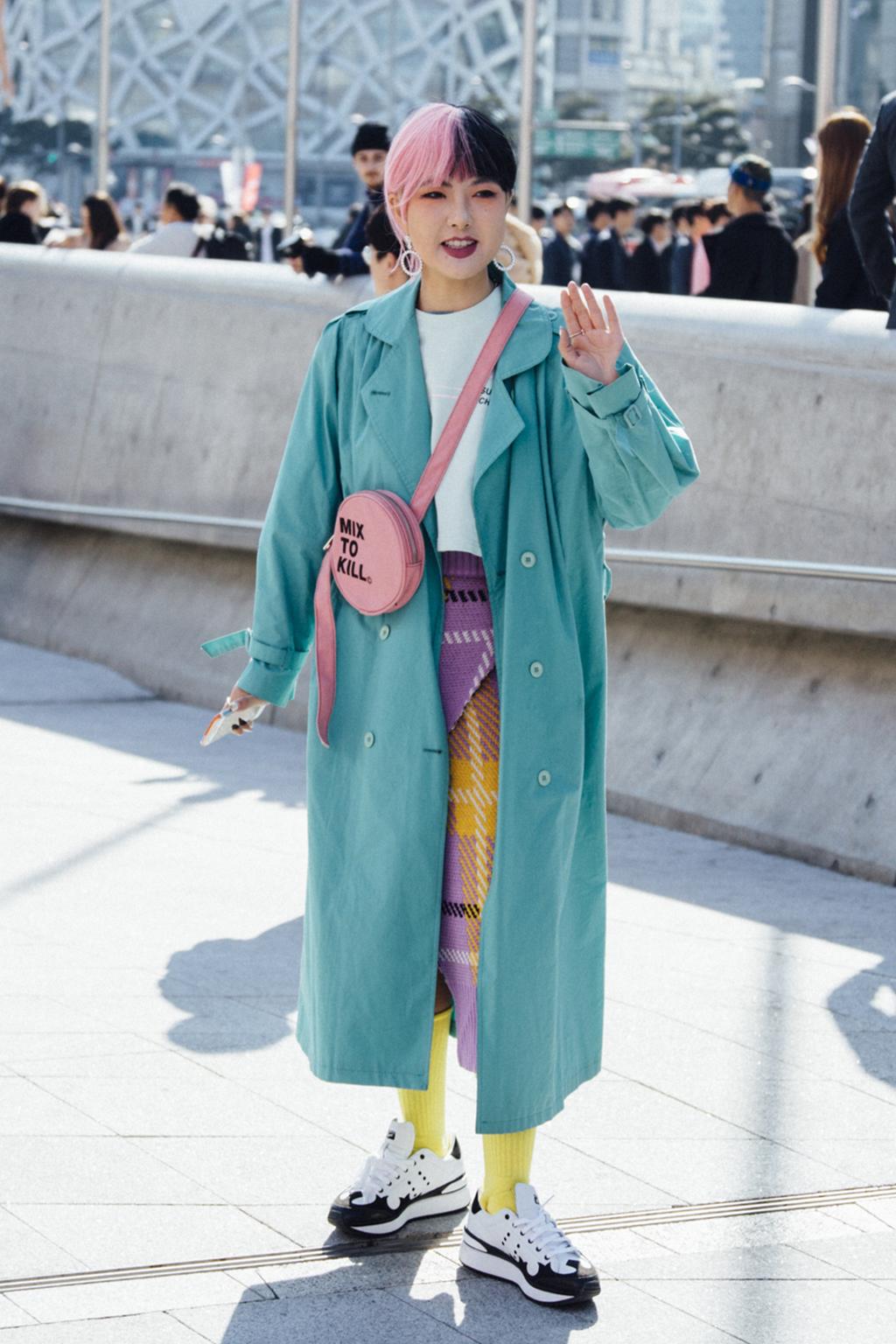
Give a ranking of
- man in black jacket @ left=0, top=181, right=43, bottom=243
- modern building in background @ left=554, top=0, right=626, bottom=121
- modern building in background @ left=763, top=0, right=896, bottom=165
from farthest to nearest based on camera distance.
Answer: man in black jacket @ left=0, top=181, right=43, bottom=243
modern building in background @ left=554, top=0, right=626, bottom=121
modern building in background @ left=763, top=0, right=896, bottom=165

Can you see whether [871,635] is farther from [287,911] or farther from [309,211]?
[309,211]

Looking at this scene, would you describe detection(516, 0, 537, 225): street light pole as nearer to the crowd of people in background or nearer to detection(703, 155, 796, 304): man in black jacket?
the crowd of people in background

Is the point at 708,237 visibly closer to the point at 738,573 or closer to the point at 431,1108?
the point at 738,573

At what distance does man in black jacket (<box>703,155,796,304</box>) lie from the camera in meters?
9.16

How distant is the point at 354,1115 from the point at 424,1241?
585 millimetres

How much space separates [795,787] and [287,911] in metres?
1.66

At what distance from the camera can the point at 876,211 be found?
6609mm

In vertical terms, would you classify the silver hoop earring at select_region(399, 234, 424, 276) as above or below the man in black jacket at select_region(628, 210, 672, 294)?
above

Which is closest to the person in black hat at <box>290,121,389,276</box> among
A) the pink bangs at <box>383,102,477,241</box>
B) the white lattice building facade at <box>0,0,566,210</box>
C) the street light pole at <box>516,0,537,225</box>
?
the street light pole at <box>516,0,537,225</box>

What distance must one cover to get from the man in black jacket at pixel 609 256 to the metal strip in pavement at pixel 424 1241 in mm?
12715

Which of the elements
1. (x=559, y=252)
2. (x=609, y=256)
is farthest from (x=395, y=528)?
(x=559, y=252)

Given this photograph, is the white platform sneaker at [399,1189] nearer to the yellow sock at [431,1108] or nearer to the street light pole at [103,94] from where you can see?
the yellow sock at [431,1108]

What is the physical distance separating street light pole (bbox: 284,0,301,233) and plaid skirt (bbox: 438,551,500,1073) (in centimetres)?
948

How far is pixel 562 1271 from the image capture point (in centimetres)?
325
